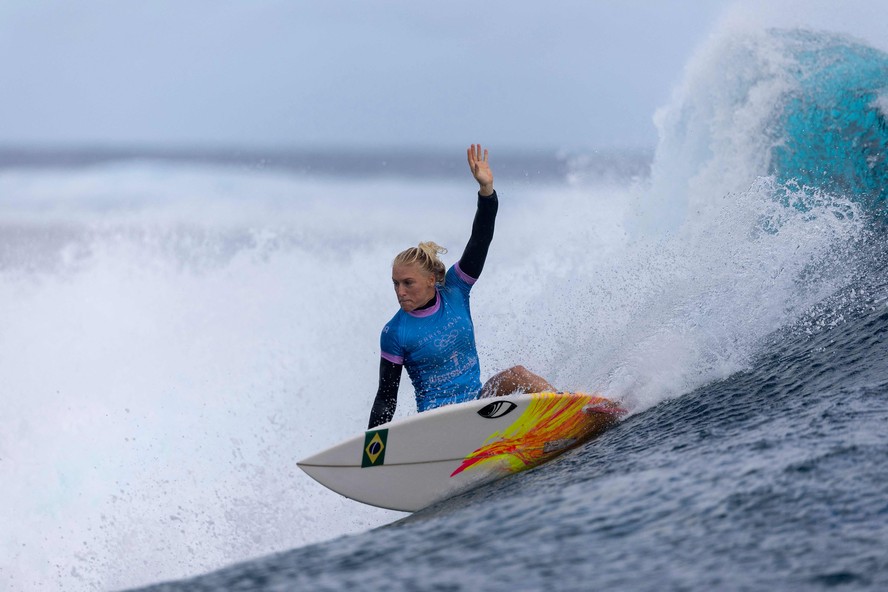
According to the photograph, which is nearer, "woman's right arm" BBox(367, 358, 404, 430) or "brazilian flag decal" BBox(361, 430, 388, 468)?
"brazilian flag decal" BBox(361, 430, 388, 468)

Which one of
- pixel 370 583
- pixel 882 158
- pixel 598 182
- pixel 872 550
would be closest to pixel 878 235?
pixel 882 158

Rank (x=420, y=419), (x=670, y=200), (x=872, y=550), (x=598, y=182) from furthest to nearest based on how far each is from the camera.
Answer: (x=598, y=182), (x=670, y=200), (x=420, y=419), (x=872, y=550)

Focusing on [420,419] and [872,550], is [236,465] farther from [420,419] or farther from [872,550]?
[872,550]

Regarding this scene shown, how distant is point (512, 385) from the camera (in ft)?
18.0

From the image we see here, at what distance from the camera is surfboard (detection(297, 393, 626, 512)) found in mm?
5176

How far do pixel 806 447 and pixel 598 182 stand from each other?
56.6 feet

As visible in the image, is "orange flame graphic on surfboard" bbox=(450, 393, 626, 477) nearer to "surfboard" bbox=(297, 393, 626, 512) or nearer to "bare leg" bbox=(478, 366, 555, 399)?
"surfboard" bbox=(297, 393, 626, 512)

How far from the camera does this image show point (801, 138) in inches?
378

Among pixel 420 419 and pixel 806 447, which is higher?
pixel 420 419

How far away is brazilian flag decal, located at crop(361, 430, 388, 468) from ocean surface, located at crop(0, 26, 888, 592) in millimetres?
373

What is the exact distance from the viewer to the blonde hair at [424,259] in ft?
17.3

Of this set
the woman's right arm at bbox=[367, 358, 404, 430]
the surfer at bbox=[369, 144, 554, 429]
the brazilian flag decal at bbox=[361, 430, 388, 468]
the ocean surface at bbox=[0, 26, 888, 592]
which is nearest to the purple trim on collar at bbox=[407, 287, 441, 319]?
the surfer at bbox=[369, 144, 554, 429]

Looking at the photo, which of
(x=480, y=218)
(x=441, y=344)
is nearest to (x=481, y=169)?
(x=480, y=218)

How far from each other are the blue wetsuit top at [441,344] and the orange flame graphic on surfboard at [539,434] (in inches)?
14.3
